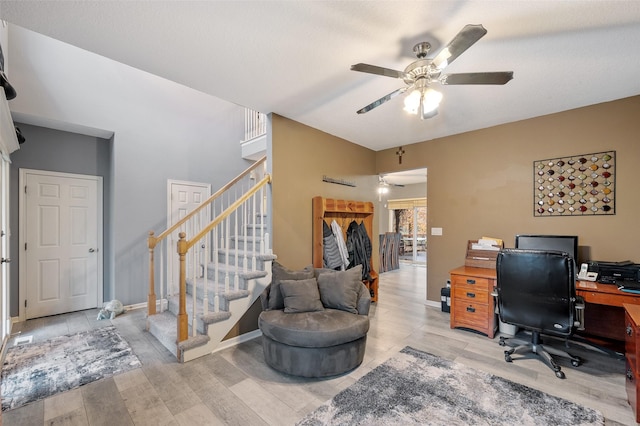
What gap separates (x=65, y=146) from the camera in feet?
13.3

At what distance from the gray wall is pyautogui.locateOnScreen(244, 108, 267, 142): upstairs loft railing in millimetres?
2253

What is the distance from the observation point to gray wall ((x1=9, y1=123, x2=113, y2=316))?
3.65 m

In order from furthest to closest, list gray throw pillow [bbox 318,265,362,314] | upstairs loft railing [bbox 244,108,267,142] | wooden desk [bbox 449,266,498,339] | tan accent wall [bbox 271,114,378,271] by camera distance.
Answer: upstairs loft railing [bbox 244,108,267,142], tan accent wall [bbox 271,114,378,271], wooden desk [bbox 449,266,498,339], gray throw pillow [bbox 318,265,362,314]

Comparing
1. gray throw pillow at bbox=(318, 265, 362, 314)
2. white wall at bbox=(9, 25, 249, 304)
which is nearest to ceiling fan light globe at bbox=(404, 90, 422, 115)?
gray throw pillow at bbox=(318, 265, 362, 314)

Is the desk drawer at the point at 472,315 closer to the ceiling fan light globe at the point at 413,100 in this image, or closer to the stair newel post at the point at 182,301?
the ceiling fan light globe at the point at 413,100

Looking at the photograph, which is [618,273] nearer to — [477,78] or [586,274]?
[586,274]

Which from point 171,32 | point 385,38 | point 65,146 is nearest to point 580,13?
point 385,38

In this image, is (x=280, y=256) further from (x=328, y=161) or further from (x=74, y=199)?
(x=74, y=199)

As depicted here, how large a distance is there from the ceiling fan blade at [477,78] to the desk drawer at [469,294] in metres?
2.32

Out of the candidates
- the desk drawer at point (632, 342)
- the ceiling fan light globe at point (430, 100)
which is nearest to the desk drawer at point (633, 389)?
the desk drawer at point (632, 342)

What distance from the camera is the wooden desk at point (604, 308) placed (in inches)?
95.2

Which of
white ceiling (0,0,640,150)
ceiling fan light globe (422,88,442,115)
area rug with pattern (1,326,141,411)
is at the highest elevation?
white ceiling (0,0,640,150)

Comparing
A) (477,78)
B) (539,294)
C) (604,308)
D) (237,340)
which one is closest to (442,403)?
(539,294)

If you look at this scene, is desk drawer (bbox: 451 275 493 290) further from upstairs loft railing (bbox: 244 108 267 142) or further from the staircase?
upstairs loft railing (bbox: 244 108 267 142)
